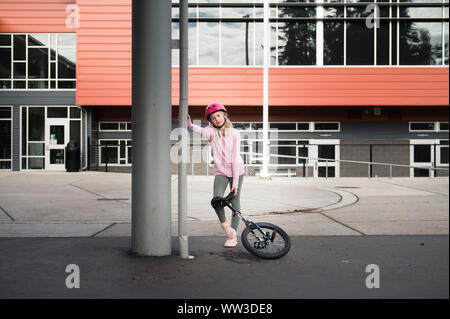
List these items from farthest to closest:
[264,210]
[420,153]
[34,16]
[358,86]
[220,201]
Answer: [420,153] < [34,16] < [358,86] < [264,210] < [220,201]

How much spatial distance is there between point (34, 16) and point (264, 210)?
1842 cm

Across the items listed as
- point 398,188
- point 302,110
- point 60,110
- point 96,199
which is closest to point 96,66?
point 60,110

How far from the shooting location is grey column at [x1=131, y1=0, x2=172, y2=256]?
5664 millimetres

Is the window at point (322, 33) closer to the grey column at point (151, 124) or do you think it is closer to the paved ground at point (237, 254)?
the paved ground at point (237, 254)

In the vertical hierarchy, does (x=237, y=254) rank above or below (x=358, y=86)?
below

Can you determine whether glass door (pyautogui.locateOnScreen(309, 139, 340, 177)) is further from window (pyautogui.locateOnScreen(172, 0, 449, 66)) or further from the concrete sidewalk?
the concrete sidewalk

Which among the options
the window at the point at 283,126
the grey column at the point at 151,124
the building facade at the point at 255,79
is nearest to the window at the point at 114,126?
the building facade at the point at 255,79

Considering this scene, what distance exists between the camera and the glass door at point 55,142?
2423 cm

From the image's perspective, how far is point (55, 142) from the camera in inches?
957

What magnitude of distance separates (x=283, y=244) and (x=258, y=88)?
59.1ft

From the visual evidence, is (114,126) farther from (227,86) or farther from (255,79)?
(255,79)

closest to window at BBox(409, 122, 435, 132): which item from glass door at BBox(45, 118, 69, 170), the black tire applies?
glass door at BBox(45, 118, 69, 170)

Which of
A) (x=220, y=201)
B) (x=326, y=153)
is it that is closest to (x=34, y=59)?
(x=326, y=153)

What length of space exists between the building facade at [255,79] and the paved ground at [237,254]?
1311cm
